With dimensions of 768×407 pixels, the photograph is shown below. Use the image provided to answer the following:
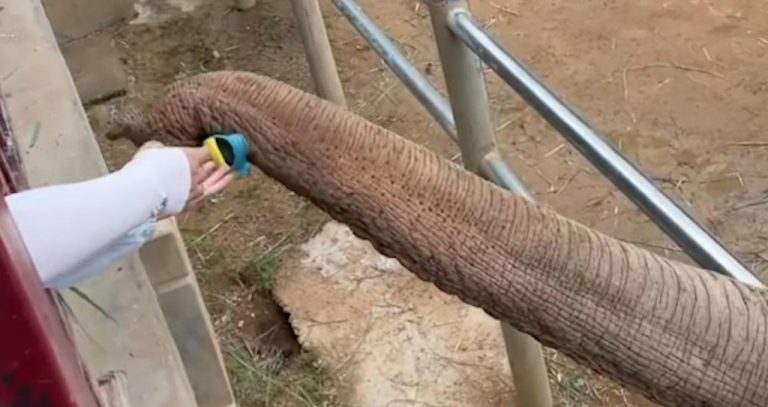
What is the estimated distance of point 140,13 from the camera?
3311 mm

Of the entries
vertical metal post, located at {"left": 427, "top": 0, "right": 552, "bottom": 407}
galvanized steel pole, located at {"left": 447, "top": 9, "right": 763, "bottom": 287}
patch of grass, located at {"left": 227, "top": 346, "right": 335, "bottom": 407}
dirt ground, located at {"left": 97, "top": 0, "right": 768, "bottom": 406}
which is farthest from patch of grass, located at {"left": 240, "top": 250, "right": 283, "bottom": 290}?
galvanized steel pole, located at {"left": 447, "top": 9, "right": 763, "bottom": 287}

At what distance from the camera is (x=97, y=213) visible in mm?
927

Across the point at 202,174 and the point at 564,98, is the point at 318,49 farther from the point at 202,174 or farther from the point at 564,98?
the point at 202,174

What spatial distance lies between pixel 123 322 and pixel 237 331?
0.89 metres

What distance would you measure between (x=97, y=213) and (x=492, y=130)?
0.81m

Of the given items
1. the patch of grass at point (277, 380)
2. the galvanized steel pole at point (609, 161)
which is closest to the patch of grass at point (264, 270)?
the patch of grass at point (277, 380)

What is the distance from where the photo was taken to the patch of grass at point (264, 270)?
2.42 m

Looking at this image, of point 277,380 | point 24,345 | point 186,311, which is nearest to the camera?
point 24,345

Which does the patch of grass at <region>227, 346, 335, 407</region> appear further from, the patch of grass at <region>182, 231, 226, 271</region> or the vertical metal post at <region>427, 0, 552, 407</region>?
the vertical metal post at <region>427, 0, 552, 407</region>

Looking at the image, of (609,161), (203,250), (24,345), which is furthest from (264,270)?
(24,345)

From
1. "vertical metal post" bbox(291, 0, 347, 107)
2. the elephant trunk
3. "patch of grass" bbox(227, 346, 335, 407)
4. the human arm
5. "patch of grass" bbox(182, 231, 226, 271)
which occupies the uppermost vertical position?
the human arm

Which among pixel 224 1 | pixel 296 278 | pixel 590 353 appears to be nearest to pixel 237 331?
pixel 296 278

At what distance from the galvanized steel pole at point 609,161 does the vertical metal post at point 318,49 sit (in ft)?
3.77

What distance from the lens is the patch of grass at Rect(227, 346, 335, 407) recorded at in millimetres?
2201
